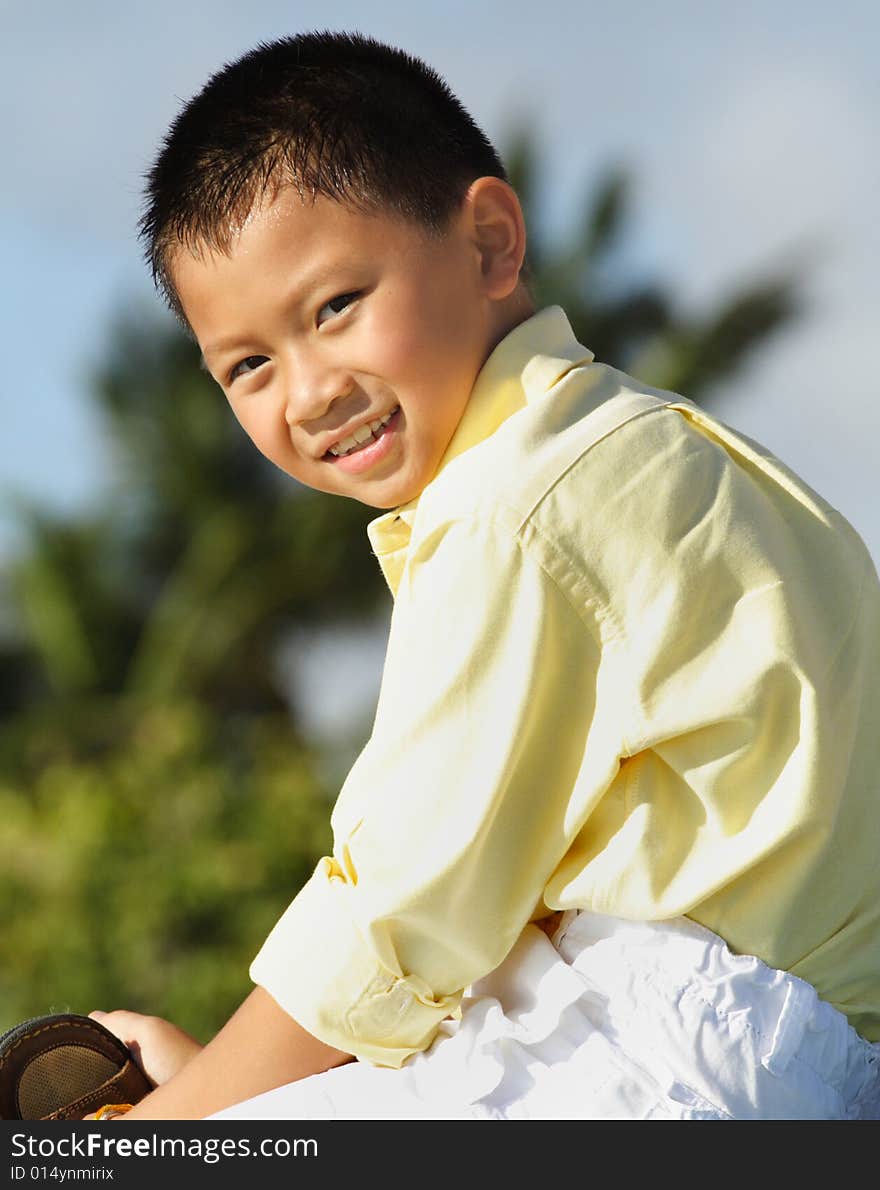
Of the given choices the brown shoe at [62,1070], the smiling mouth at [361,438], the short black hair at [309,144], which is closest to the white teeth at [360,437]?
the smiling mouth at [361,438]

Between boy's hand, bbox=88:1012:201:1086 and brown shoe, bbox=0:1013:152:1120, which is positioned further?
boy's hand, bbox=88:1012:201:1086

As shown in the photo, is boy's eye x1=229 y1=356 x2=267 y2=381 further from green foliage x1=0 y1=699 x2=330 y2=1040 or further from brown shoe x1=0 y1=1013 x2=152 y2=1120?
green foliage x1=0 y1=699 x2=330 y2=1040

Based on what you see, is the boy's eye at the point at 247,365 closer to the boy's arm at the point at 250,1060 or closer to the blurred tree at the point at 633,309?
the boy's arm at the point at 250,1060

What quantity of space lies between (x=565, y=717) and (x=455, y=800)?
14cm

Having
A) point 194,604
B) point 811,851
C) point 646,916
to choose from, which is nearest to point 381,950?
point 646,916

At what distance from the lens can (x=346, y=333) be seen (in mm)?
1815

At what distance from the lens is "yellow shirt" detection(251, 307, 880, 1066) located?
1593mm

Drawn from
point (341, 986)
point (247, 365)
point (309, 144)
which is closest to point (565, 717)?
point (341, 986)

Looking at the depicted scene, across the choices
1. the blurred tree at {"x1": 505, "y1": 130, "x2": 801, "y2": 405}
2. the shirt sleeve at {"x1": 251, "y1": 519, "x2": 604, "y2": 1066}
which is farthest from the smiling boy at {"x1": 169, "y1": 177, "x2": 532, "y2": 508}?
the blurred tree at {"x1": 505, "y1": 130, "x2": 801, "y2": 405}

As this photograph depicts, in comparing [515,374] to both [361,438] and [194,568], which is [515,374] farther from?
[194,568]

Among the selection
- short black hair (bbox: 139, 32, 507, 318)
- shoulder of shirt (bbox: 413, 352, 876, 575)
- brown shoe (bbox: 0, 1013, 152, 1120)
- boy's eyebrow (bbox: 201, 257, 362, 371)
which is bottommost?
brown shoe (bbox: 0, 1013, 152, 1120)

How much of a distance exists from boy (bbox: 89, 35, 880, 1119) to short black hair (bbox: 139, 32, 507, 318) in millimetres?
17

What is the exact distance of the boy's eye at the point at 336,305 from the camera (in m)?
1.81

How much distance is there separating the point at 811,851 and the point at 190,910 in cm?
554
